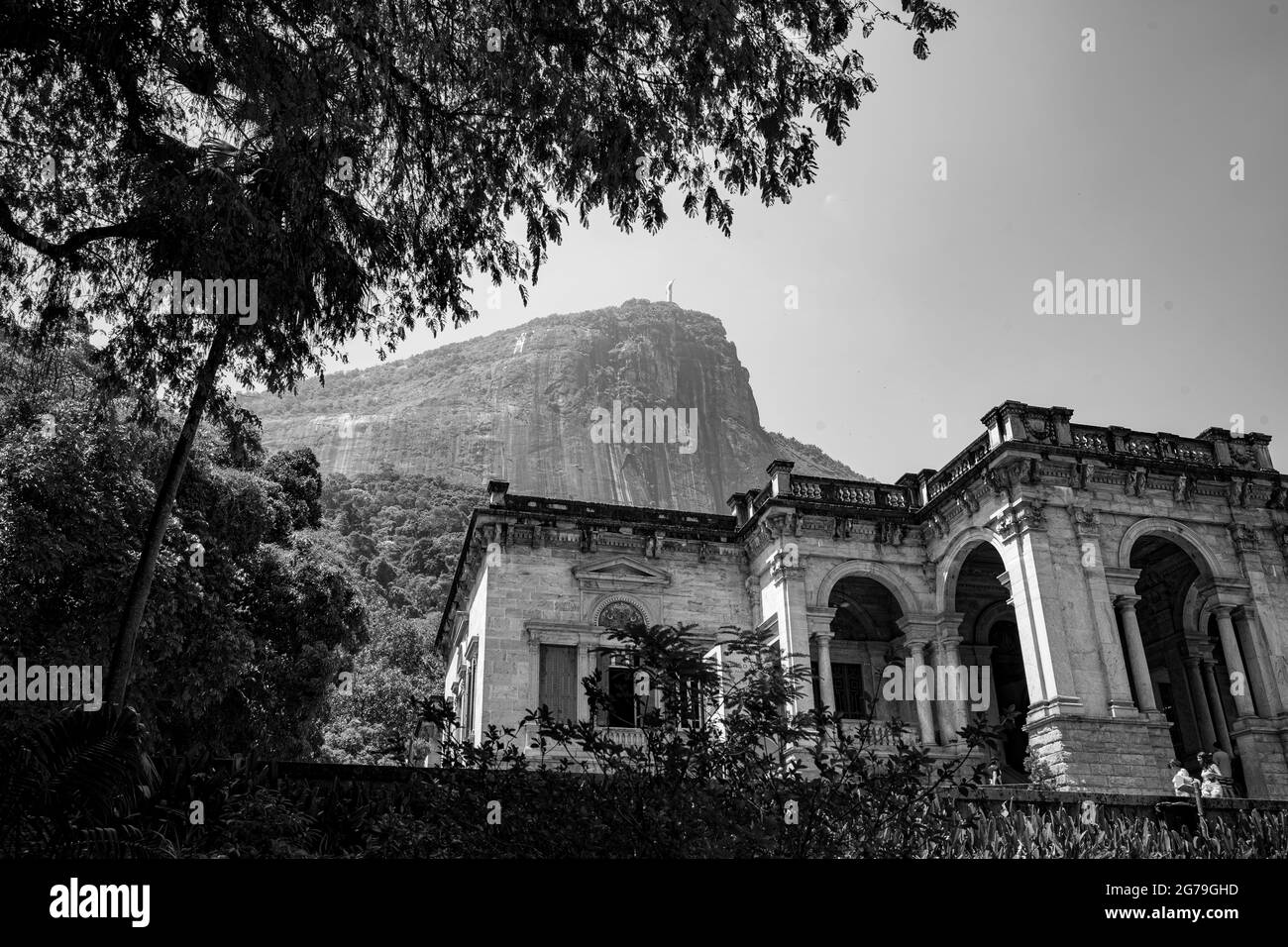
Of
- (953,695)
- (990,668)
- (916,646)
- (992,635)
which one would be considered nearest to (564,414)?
(992,635)

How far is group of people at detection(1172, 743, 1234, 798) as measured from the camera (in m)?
14.4

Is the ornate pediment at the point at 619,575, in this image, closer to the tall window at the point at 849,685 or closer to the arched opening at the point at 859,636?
the arched opening at the point at 859,636

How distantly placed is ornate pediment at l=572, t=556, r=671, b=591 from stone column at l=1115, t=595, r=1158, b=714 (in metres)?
9.90

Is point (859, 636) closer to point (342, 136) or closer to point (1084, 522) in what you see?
point (1084, 522)

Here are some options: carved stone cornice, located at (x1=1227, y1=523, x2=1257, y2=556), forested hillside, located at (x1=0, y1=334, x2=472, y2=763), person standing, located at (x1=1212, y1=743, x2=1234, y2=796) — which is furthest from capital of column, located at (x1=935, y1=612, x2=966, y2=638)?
forested hillside, located at (x1=0, y1=334, x2=472, y2=763)

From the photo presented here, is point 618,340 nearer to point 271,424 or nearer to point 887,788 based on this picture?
point 271,424

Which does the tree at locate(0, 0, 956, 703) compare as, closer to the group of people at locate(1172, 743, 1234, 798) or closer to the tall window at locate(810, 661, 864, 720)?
→ the group of people at locate(1172, 743, 1234, 798)

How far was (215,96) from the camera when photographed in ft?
26.0

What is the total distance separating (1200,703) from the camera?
72.2 feet

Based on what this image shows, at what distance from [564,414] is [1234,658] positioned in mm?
122057

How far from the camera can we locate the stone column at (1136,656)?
1845 centimetres

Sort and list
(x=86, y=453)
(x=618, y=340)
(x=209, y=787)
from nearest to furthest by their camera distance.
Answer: (x=209, y=787)
(x=86, y=453)
(x=618, y=340)
